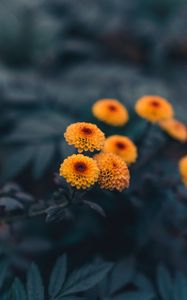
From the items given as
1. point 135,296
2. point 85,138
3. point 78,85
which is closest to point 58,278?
point 135,296

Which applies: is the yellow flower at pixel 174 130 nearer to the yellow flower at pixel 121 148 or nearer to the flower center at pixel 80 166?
the yellow flower at pixel 121 148

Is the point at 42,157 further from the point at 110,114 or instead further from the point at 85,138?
the point at 85,138

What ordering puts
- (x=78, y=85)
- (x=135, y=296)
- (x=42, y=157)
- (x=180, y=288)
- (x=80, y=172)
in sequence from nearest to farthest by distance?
(x=80, y=172) < (x=135, y=296) < (x=180, y=288) < (x=42, y=157) < (x=78, y=85)

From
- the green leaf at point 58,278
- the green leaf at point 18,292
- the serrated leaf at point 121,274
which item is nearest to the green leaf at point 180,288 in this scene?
the serrated leaf at point 121,274

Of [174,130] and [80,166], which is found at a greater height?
[174,130]

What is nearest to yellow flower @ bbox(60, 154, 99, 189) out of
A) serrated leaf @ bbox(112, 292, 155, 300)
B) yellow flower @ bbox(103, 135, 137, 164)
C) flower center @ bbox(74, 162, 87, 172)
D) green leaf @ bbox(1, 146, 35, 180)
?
flower center @ bbox(74, 162, 87, 172)

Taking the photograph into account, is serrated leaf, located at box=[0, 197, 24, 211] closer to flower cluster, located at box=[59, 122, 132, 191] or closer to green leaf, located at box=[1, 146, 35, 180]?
flower cluster, located at box=[59, 122, 132, 191]
